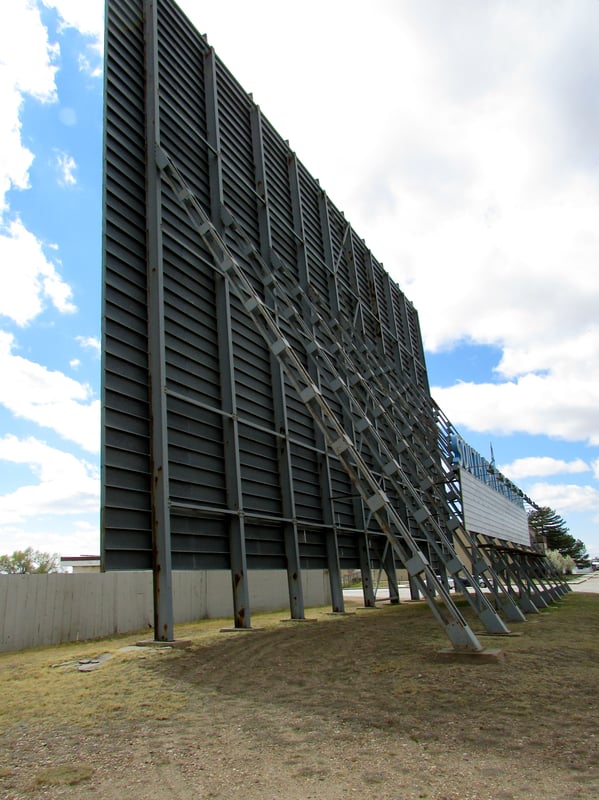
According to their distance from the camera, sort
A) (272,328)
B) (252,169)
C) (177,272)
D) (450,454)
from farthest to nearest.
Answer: (450,454), (252,169), (177,272), (272,328)

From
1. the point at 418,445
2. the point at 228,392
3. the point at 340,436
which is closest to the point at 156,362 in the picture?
the point at 228,392

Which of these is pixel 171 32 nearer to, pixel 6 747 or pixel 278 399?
pixel 278 399

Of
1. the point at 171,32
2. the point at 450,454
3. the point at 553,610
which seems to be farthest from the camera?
the point at 450,454

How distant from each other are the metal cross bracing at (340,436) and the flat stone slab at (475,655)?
0.06 meters

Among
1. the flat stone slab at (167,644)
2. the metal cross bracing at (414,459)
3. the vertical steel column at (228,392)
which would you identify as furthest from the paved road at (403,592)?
the flat stone slab at (167,644)

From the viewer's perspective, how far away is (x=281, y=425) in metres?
13.2

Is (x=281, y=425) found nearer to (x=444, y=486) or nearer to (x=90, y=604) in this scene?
(x=444, y=486)

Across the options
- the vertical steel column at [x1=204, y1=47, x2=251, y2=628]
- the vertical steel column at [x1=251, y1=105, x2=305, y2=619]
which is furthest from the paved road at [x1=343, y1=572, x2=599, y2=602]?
the vertical steel column at [x1=204, y1=47, x2=251, y2=628]

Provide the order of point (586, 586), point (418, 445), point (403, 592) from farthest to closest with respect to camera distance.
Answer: point (403, 592) → point (586, 586) → point (418, 445)

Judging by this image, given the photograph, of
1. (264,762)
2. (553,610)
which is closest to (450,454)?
(553,610)

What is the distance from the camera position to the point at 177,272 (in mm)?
11141

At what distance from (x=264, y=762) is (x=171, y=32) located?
14.3m

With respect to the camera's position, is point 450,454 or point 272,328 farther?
point 450,454

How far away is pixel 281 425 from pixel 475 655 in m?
7.59
